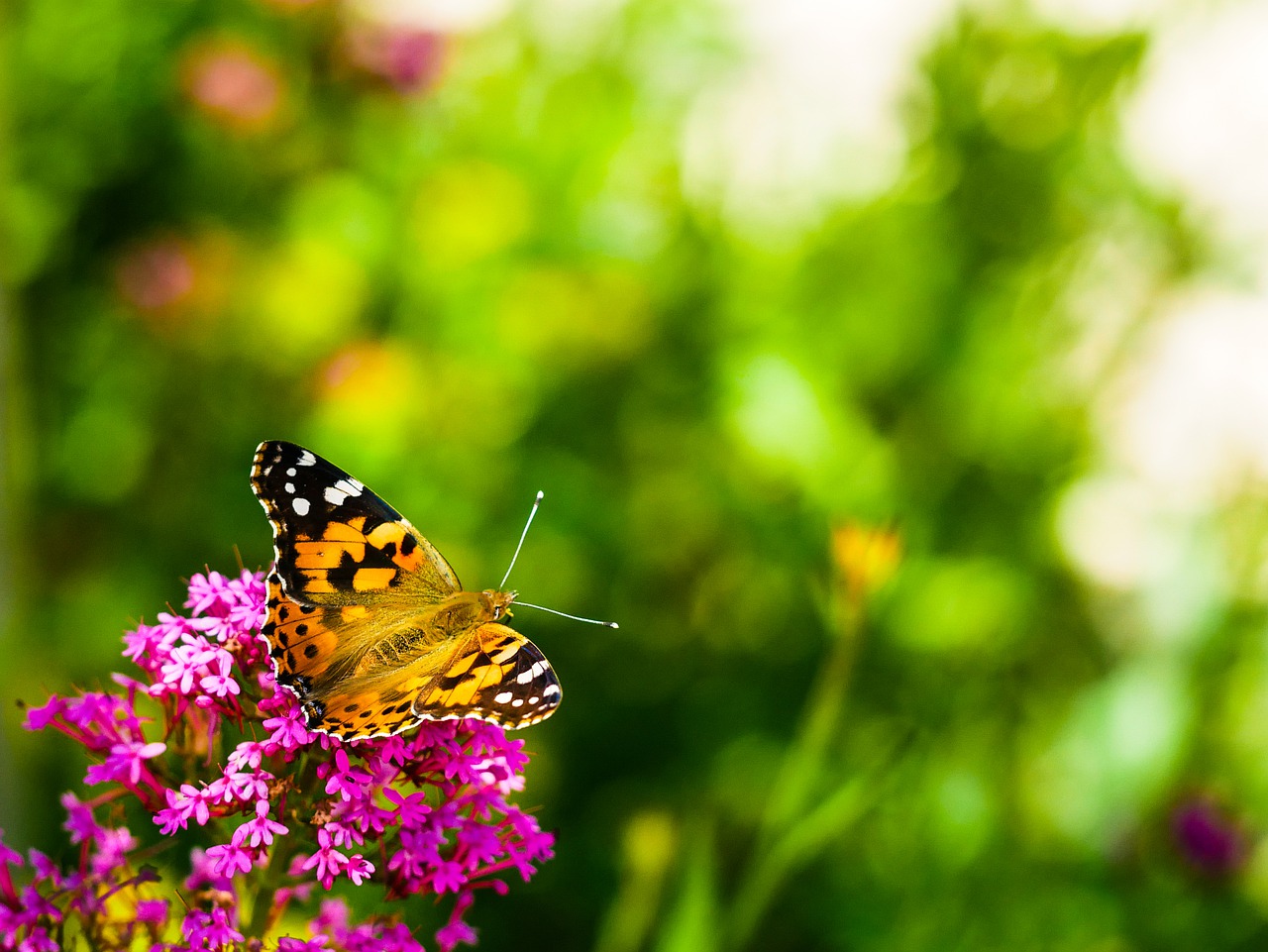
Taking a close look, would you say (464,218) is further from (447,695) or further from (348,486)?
(447,695)

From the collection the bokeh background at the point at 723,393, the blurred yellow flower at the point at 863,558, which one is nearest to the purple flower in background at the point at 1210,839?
the bokeh background at the point at 723,393

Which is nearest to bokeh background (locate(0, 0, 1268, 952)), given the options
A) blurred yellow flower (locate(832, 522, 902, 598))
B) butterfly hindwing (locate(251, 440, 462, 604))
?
blurred yellow flower (locate(832, 522, 902, 598))

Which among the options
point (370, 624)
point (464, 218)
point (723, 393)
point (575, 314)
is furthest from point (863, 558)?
point (464, 218)

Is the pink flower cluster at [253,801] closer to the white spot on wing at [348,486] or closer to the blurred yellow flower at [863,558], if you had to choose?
the white spot on wing at [348,486]

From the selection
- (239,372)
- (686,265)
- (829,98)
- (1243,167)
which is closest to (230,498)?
(239,372)

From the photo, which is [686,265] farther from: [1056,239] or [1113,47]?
[1113,47]

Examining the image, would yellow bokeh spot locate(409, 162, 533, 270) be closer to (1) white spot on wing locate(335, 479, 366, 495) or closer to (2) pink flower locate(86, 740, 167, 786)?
(1) white spot on wing locate(335, 479, 366, 495)
